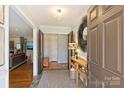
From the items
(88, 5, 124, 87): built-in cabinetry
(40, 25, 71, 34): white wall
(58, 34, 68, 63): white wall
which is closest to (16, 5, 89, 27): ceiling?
(88, 5, 124, 87): built-in cabinetry

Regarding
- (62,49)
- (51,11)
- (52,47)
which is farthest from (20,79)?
(52,47)

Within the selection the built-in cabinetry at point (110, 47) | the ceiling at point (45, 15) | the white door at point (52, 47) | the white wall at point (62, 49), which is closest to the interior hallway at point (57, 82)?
the ceiling at point (45, 15)

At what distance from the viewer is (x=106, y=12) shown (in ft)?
4.98

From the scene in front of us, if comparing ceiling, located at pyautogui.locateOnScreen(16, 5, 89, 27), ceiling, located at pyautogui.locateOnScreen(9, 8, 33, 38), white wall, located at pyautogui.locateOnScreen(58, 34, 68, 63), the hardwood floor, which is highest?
ceiling, located at pyautogui.locateOnScreen(16, 5, 89, 27)

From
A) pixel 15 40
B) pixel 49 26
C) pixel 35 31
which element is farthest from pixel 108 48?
pixel 15 40

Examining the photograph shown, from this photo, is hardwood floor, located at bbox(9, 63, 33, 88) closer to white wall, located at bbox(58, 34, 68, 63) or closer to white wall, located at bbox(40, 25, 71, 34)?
white wall, located at bbox(40, 25, 71, 34)

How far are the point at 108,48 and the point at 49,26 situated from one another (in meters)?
5.33

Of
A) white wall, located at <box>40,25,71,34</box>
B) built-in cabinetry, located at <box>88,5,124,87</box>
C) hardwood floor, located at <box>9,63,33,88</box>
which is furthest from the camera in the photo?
white wall, located at <box>40,25,71,34</box>

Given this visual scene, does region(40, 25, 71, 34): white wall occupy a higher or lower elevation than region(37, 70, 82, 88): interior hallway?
higher

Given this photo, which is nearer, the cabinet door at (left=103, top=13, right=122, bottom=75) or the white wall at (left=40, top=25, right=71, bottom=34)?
the cabinet door at (left=103, top=13, right=122, bottom=75)

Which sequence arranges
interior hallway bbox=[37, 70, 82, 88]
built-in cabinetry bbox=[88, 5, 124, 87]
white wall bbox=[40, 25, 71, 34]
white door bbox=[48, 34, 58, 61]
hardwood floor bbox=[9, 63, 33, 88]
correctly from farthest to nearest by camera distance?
white door bbox=[48, 34, 58, 61] → white wall bbox=[40, 25, 71, 34] → hardwood floor bbox=[9, 63, 33, 88] → interior hallway bbox=[37, 70, 82, 88] → built-in cabinetry bbox=[88, 5, 124, 87]

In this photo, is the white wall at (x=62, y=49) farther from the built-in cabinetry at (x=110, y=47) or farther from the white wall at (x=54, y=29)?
the built-in cabinetry at (x=110, y=47)

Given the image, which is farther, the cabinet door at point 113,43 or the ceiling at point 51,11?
the ceiling at point 51,11
